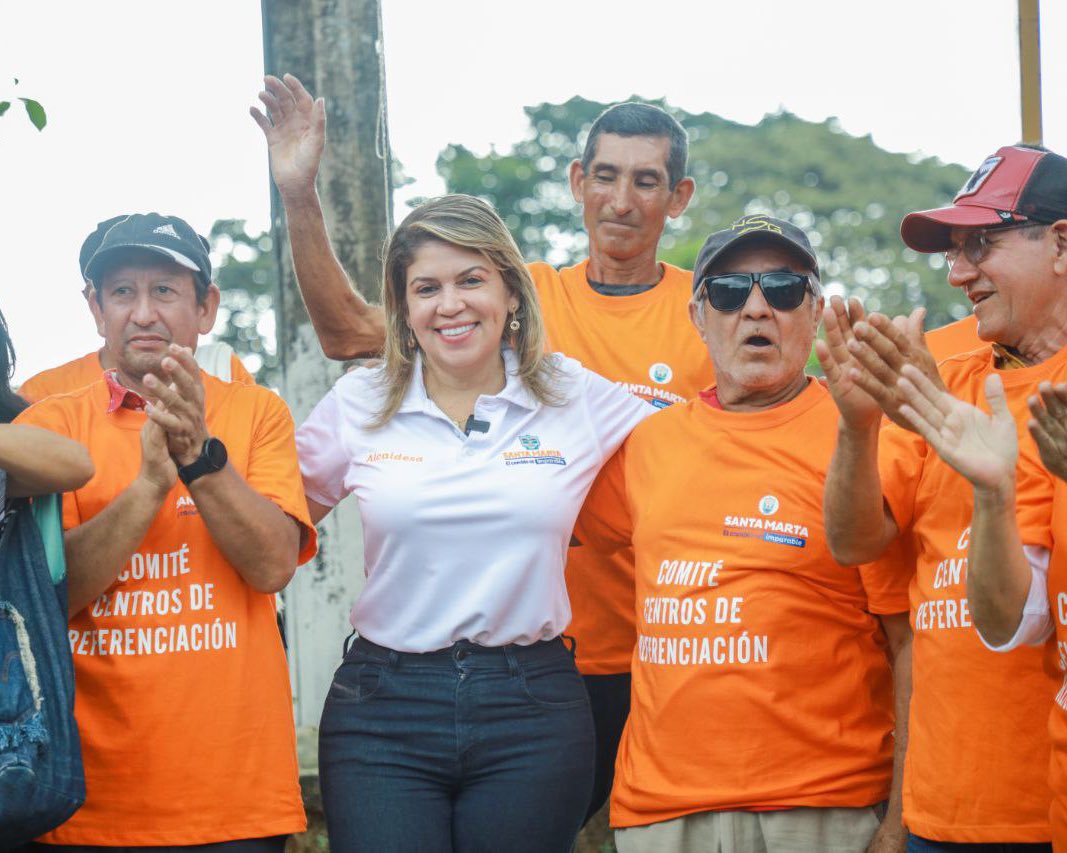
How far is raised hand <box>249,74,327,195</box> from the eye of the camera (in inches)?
187

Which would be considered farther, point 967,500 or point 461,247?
point 461,247

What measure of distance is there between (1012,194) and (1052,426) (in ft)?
2.64

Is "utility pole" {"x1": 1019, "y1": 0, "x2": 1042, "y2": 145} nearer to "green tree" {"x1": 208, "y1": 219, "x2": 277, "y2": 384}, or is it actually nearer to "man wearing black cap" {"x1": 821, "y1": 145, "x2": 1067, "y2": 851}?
"man wearing black cap" {"x1": 821, "y1": 145, "x2": 1067, "y2": 851}

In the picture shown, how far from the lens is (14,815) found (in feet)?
11.1

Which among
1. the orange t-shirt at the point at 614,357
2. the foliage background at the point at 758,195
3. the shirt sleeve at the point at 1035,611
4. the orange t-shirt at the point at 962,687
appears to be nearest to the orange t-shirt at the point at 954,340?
the orange t-shirt at the point at 962,687

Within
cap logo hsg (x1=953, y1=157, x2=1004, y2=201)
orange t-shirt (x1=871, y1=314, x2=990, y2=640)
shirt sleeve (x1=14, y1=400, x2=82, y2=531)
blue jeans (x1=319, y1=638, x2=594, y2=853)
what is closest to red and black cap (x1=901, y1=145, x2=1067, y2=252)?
cap logo hsg (x1=953, y1=157, x2=1004, y2=201)

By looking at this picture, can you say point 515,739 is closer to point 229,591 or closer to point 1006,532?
point 229,591

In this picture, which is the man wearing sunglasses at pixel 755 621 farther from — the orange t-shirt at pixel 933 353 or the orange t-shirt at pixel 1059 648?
the orange t-shirt at pixel 1059 648

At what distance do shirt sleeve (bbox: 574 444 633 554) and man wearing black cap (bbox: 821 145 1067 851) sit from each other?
783mm

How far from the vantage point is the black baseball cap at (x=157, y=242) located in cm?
413

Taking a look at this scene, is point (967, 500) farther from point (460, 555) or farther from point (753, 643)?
point (460, 555)

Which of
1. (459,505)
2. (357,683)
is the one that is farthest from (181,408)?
(357,683)

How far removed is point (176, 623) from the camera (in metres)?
3.81

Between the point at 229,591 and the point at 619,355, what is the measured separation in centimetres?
167
